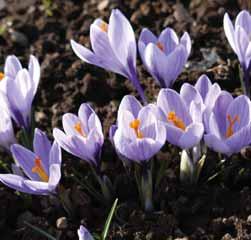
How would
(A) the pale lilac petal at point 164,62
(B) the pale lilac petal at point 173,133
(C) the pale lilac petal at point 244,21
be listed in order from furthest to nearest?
1. (C) the pale lilac petal at point 244,21
2. (A) the pale lilac petal at point 164,62
3. (B) the pale lilac petal at point 173,133

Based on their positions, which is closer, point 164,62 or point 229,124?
point 229,124

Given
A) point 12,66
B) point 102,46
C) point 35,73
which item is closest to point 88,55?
point 102,46

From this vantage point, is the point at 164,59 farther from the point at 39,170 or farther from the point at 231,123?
the point at 39,170

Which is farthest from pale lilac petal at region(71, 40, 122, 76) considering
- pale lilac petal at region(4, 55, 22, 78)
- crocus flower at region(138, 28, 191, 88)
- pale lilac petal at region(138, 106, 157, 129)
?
pale lilac petal at region(138, 106, 157, 129)

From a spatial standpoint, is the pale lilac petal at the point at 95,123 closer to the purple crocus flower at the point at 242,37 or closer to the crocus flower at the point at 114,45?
the crocus flower at the point at 114,45

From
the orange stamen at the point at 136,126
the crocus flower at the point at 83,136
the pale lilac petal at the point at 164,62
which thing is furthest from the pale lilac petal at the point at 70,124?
the pale lilac petal at the point at 164,62

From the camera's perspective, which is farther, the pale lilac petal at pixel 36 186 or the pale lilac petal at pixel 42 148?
the pale lilac petal at pixel 42 148
